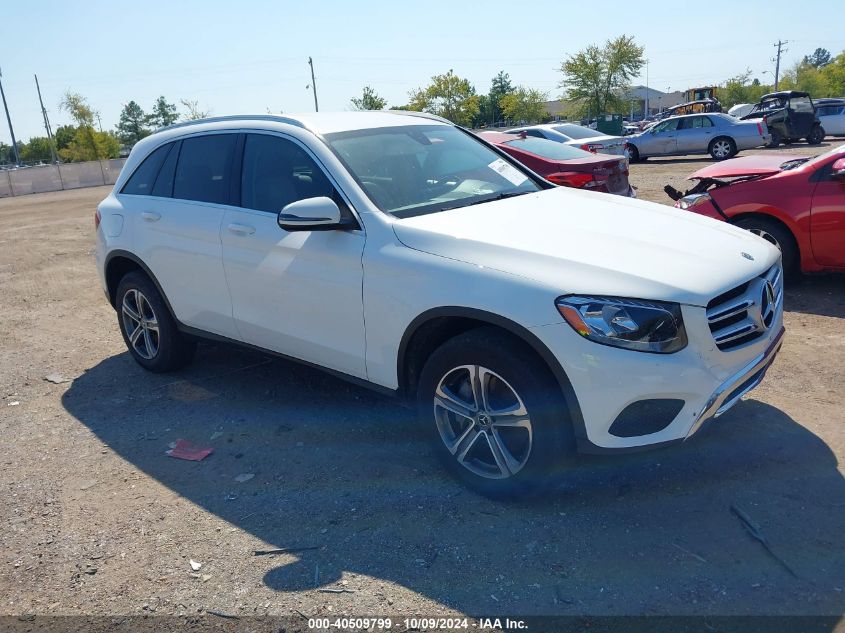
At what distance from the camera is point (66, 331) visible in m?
7.19

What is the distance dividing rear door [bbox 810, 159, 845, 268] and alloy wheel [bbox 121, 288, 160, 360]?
17.9 feet

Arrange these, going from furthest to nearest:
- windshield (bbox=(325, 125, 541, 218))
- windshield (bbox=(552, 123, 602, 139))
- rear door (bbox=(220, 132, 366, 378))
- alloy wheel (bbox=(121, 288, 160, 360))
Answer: windshield (bbox=(552, 123, 602, 139)) < alloy wheel (bbox=(121, 288, 160, 360)) < windshield (bbox=(325, 125, 541, 218)) < rear door (bbox=(220, 132, 366, 378))

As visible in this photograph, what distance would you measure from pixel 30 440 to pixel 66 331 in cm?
282

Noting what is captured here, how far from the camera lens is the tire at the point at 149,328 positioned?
525 cm

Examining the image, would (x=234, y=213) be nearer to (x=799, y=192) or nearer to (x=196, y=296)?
(x=196, y=296)

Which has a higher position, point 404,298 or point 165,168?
point 165,168

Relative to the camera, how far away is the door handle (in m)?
4.25

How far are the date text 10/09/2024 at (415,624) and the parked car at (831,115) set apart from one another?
3043 centimetres

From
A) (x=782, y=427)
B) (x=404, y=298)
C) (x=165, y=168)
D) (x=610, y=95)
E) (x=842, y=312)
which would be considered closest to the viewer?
(x=404, y=298)

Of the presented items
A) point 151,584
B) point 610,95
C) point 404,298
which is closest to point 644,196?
point 404,298

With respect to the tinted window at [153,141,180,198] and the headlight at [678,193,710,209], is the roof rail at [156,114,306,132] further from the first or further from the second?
the headlight at [678,193,710,209]

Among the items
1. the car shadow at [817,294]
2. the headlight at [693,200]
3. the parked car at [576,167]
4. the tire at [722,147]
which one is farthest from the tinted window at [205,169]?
the tire at [722,147]

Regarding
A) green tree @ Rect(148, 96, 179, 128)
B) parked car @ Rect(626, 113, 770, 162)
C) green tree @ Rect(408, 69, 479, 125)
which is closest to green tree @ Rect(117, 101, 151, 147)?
green tree @ Rect(148, 96, 179, 128)

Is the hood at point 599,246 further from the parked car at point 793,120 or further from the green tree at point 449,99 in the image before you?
the green tree at point 449,99
